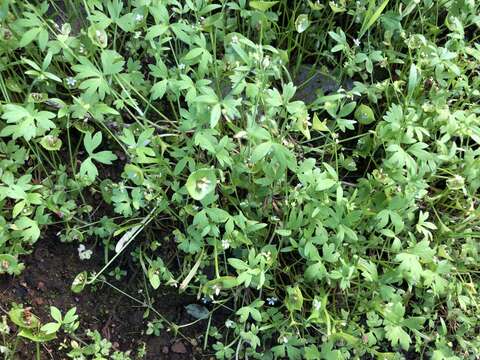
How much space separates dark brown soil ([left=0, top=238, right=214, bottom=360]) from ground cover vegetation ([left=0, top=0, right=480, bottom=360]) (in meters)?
0.03

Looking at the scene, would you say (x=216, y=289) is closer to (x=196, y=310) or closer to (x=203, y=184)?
(x=196, y=310)

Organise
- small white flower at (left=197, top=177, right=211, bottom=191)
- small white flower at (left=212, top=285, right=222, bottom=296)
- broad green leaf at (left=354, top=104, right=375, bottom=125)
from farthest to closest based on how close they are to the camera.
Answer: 1. broad green leaf at (left=354, top=104, right=375, bottom=125)
2. small white flower at (left=212, top=285, right=222, bottom=296)
3. small white flower at (left=197, top=177, right=211, bottom=191)

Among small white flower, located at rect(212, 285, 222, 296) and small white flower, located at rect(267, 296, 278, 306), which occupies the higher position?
small white flower, located at rect(212, 285, 222, 296)

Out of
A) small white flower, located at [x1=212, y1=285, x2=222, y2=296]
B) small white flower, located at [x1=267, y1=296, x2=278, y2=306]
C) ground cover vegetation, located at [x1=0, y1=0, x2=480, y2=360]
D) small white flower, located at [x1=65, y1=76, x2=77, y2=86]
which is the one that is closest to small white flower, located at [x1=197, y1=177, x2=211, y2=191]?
ground cover vegetation, located at [x1=0, y1=0, x2=480, y2=360]

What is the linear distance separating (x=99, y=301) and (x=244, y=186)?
716 millimetres

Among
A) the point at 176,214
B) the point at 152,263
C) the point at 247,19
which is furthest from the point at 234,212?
the point at 247,19

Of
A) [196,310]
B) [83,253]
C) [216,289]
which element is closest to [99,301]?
[83,253]

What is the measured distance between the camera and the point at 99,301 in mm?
2225

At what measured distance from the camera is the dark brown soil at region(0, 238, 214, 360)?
2.18 m

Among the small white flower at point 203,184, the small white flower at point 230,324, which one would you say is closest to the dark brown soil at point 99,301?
the small white flower at point 230,324

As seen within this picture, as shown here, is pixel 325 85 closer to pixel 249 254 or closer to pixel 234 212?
pixel 234 212

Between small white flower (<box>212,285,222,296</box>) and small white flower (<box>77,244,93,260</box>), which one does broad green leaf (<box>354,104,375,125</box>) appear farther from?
small white flower (<box>77,244,93,260</box>)

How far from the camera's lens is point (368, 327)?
2205mm

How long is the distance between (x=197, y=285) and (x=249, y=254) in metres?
0.39
